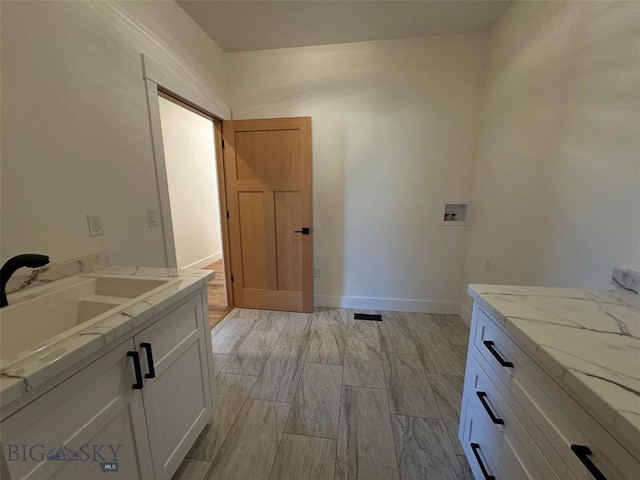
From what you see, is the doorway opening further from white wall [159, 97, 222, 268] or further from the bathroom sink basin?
the bathroom sink basin

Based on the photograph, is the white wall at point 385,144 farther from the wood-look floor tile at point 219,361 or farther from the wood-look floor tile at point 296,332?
the wood-look floor tile at point 219,361

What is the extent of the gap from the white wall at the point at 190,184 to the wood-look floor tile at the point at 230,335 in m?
1.52

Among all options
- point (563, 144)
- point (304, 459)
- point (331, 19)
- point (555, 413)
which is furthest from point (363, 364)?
point (331, 19)

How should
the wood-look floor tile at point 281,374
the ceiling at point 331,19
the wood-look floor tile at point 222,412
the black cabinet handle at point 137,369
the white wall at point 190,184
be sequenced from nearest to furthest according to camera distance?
the black cabinet handle at point 137,369 < the wood-look floor tile at point 222,412 < the wood-look floor tile at point 281,374 < the ceiling at point 331,19 < the white wall at point 190,184

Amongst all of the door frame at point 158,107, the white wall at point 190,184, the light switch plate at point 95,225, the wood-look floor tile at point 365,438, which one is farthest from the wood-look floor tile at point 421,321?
the white wall at point 190,184

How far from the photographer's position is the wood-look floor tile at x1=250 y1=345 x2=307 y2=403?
5.54 feet

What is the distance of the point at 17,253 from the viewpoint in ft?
3.34

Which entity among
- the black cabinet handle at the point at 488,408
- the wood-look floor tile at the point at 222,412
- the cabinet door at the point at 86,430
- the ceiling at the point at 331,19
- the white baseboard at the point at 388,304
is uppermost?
the ceiling at the point at 331,19

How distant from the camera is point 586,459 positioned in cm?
56

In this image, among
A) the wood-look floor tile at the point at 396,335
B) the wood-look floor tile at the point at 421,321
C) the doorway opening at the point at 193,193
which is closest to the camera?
the wood-look floor tile at the point at 396,335

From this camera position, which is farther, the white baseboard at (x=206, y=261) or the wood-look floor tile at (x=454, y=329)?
the white baseboard at (x=206, y=261)

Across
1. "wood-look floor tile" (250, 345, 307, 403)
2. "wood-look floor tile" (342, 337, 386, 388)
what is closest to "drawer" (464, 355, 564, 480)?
"wood-look floor tile" (342, 337, 386, 388)

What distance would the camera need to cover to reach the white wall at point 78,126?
1011 millimetres

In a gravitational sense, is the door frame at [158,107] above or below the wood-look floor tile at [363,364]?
above
